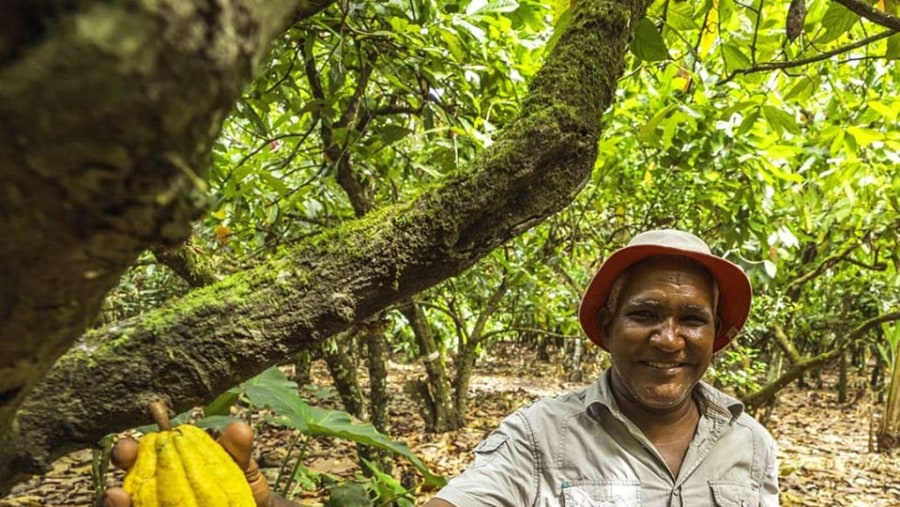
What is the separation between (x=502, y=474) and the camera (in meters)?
1.85

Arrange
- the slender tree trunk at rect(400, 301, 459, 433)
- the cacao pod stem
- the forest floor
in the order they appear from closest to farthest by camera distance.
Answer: the cacao pod stem
the forest floor
the slender tree trunk at rect(400, 301, 459, 433)

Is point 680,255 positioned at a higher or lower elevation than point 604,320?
higher

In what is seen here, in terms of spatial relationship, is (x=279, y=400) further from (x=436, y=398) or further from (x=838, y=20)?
(x=436, y=398)

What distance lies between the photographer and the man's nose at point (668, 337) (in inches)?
73.5

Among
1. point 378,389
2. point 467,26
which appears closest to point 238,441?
point 467,26

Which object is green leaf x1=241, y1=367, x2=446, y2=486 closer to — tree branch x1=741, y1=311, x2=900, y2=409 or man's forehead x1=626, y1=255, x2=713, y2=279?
man's forehead x1=626, y1=255, x2=713, y2=279

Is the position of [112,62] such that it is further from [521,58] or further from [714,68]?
[714,68]

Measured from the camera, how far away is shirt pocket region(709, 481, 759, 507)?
187 cm

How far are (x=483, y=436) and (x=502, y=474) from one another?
4.35 m

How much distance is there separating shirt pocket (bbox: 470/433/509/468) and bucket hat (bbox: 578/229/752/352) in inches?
19.7

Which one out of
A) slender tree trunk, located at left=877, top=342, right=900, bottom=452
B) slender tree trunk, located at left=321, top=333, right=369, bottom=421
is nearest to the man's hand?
slender tree trunk, located at left=321, top=333, right=369, bottom=421

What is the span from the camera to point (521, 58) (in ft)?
11.4

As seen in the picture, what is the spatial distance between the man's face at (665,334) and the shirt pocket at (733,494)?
0.24m

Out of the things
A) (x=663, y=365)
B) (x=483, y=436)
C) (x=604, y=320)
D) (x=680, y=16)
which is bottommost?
(x=483, y=436)
